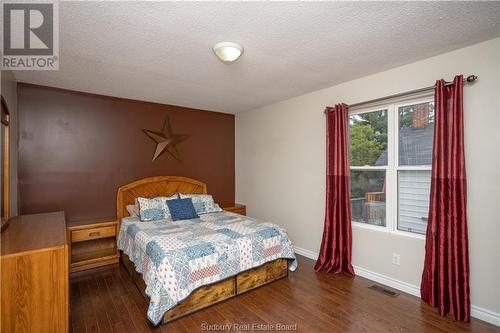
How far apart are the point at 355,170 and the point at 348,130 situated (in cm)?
53

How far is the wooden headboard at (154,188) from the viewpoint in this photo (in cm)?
384

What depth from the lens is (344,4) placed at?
5.47 ft

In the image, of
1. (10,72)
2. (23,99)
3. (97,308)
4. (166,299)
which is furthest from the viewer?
(23,99)

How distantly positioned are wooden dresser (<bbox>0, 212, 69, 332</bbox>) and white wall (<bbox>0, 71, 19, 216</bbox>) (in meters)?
1.33

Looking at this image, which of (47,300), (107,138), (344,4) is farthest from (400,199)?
(107,138)

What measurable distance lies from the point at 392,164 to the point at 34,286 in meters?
3.33

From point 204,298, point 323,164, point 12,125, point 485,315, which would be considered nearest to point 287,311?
point 204,298

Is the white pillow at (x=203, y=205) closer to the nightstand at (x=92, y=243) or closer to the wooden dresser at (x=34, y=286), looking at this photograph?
the nightstand at (x=92, y=243)

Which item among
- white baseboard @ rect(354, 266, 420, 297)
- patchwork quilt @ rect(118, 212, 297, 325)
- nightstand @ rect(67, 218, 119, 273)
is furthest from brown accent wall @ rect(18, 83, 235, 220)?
white baseboard @ rect(354, 266, 420, 297)

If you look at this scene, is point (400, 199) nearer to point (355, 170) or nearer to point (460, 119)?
point (355, 170)

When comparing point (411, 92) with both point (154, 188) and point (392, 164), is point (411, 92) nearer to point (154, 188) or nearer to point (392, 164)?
point (392, 164)

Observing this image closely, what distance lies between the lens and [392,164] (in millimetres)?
2881

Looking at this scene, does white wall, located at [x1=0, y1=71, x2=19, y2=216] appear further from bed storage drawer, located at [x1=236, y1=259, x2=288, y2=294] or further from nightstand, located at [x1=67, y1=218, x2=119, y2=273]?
bed storage drawer, located at [x1=236, y1=259, x2=288, y2=294]

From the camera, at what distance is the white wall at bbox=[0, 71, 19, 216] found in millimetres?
2530
